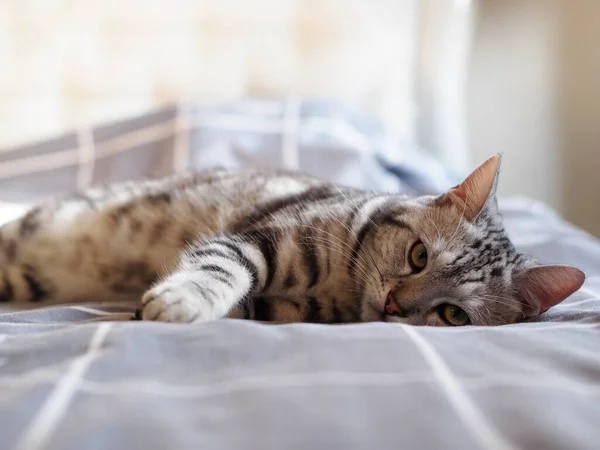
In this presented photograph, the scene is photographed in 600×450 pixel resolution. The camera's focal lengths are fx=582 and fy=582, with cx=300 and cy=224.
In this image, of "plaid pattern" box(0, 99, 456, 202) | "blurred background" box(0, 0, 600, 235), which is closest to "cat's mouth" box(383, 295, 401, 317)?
"plaid pattern" box(0, 99, 456, 202)

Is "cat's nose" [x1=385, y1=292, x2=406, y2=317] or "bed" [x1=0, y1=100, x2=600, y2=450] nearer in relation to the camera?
"bed" [x1=0, y1=100, x2=600, y2=450]

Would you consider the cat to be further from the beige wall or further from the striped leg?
the beige wall

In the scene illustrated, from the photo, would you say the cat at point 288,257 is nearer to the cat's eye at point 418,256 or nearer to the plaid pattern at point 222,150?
the cat's eye at point 418,256

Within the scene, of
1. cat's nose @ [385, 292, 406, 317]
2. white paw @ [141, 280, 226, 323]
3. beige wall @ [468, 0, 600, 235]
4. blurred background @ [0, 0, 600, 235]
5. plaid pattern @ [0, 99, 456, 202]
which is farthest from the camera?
beige wall @ [468, 0, 600, 235]

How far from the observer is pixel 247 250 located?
3.61 ft

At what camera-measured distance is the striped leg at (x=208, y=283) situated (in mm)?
880

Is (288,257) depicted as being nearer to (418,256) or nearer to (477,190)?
(418,256)

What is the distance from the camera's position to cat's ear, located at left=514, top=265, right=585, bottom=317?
1030 millimetres

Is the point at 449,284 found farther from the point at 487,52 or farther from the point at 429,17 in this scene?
the point at 487,52

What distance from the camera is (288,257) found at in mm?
Result: 1131

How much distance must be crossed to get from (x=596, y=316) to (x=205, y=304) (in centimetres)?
64

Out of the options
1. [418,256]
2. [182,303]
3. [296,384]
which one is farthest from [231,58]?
[296,384]

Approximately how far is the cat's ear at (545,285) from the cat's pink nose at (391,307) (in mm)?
244

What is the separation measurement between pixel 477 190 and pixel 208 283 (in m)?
0.53
